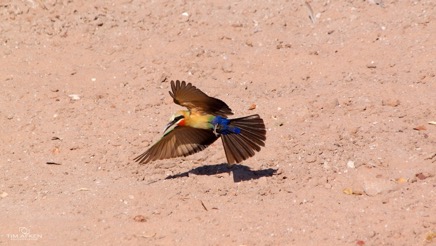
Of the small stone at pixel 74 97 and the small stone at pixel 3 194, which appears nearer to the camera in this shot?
the small stone at pixel 3 194

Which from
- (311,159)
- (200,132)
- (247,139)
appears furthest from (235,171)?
(311,159)

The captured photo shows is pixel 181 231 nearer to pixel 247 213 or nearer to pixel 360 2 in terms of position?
pixel 247 213

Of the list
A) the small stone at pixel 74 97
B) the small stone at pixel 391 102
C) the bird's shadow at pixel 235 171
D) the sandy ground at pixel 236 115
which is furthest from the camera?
the small stone at pixel 74 97

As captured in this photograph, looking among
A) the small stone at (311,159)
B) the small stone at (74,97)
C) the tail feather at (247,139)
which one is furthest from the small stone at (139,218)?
the small stone at (74,97)

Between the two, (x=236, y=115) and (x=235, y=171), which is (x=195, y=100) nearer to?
(x=235, y=171)

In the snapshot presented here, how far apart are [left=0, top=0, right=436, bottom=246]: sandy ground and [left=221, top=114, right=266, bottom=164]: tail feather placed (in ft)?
0.72

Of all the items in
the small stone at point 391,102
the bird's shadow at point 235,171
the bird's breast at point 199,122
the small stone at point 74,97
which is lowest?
the small stone at point 391,102

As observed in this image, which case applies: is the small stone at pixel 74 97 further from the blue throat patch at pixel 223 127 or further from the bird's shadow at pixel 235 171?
the blue throat patch at pixel 223 127

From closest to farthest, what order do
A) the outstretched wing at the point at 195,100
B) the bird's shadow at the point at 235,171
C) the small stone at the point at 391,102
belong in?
the outstretched wing at the point at 195,100
the bird's shadow at the point at 235,171
the small stone at the point at 391,102

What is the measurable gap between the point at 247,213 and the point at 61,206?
4.48ft

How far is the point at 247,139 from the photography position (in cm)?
644

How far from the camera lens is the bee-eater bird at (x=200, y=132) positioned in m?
6.40

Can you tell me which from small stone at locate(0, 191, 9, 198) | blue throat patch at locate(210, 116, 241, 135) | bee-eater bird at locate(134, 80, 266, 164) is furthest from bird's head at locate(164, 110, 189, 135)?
small stone at locate(0, 191, 9, 198)

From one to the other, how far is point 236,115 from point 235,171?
31.4 inches
